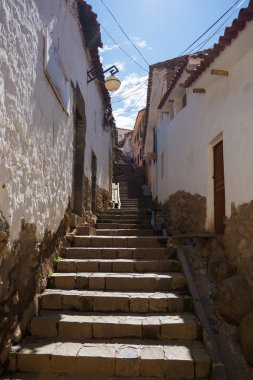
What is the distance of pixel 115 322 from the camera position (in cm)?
381

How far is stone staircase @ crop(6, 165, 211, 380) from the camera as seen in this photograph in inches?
128

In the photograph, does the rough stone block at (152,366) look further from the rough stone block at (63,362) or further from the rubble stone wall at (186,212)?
the rubble stone wall at (186,212)

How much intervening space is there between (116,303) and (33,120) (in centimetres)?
256

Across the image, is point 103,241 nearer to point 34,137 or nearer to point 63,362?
point 34,137

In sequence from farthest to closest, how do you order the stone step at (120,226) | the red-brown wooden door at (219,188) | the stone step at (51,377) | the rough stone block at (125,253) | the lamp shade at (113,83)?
1. the lamp shade at (113,83)
2. the stone step at (120,226)
3. the rough stone block at (125,253)
4. the red-brown wooden door at (219,188)
5. the stone step at (51,377)

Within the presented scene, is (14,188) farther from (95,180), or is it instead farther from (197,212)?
(95,180)

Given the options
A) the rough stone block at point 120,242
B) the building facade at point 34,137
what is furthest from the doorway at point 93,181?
the rough stone block at point 120,242

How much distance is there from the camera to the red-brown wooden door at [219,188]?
5.27 meters

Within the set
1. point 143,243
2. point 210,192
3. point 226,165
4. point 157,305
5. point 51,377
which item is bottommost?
point 51,377

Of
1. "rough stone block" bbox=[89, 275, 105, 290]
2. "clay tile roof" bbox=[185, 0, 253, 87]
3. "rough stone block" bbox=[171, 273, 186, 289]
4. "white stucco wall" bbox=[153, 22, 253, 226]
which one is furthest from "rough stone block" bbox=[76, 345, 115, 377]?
"clay tile roof" bbox=[185, 0, 253, 87]

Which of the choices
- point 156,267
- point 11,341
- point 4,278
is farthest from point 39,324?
point 156,267

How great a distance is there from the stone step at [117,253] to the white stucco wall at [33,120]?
77 centimetres

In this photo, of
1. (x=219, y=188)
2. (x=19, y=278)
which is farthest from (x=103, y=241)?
(x=19, y=278)

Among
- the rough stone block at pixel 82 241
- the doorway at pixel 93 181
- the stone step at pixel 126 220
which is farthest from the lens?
the doorway at pixel 93 181
